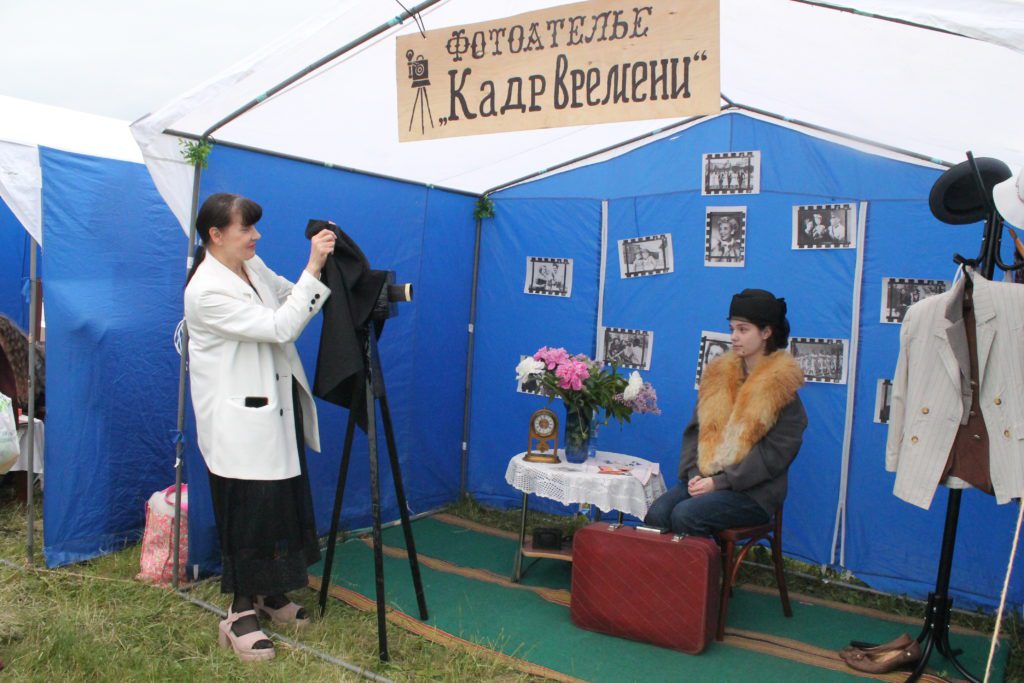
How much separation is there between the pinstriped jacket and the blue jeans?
25.9 inches

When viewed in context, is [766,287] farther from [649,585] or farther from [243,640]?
[243,640]

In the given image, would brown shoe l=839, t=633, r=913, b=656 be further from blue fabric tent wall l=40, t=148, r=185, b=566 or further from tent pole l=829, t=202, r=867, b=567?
blue fabric tent wall l=40, t=148, r=185, b=566

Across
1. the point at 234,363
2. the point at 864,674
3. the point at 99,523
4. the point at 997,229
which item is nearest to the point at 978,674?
the point at 864,674

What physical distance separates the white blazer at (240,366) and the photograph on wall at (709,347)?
7.10ft

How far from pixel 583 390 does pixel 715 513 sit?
852mm

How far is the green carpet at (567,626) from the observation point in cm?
303

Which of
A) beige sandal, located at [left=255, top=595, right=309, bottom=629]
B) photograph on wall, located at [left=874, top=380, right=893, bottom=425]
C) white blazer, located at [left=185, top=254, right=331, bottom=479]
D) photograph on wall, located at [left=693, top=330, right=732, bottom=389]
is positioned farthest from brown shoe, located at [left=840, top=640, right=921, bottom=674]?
white blazer, located at [left=185, top=254, right=331, bottom=479]

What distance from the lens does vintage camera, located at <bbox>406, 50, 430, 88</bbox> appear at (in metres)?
2.90

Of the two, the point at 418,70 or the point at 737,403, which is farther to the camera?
the point at 737,403

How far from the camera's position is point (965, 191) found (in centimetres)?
282

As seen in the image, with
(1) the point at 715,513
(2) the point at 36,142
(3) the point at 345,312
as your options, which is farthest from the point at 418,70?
(2) the point at 36,142

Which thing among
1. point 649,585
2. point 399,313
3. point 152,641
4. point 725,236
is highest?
Result: point 725,236

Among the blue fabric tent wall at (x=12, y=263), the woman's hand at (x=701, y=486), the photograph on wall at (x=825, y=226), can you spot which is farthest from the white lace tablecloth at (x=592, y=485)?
the blue fabric tent wall at (x=12, y=263)

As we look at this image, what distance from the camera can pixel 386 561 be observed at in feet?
13.5
